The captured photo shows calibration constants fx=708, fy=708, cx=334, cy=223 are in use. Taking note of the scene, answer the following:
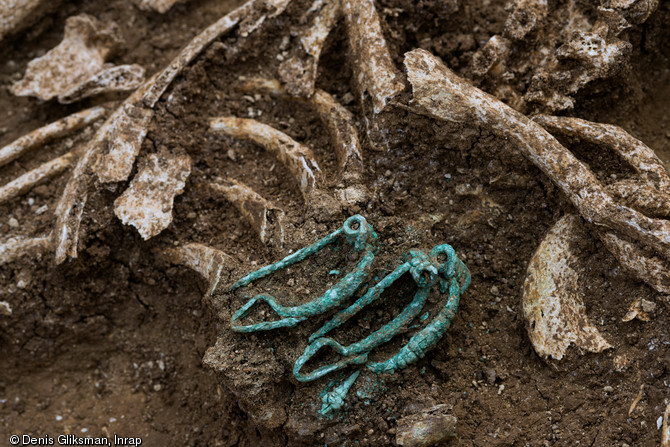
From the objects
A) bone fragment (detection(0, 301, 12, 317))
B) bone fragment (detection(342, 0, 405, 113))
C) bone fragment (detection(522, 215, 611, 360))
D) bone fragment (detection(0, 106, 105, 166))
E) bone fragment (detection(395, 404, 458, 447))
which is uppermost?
bone fragment (detection(342, 0, 405, 113))

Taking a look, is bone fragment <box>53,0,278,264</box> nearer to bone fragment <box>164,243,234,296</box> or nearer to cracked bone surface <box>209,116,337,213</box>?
cracked bone surface <box>209,116,337,213</box>

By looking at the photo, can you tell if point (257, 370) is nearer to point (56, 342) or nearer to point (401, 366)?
point (401, 366)

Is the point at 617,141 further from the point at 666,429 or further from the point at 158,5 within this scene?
the point at 158,5

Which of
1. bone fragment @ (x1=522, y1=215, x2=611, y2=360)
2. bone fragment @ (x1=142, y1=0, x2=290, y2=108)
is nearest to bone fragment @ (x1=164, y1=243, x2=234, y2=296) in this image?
bone fragment @ (x1=142, y1=0, x2=290, y2=108)

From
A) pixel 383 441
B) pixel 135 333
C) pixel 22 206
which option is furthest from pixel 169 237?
pixel 383 441

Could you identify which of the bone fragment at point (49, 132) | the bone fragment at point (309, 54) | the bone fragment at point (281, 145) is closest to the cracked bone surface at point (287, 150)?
the bone fragment at point (281, 145)

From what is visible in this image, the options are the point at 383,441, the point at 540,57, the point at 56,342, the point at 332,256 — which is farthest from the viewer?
the point at 56,342

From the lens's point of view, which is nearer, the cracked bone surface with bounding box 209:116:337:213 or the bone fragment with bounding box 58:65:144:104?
the cracked bone surface with bounding box 209:116:337:213
